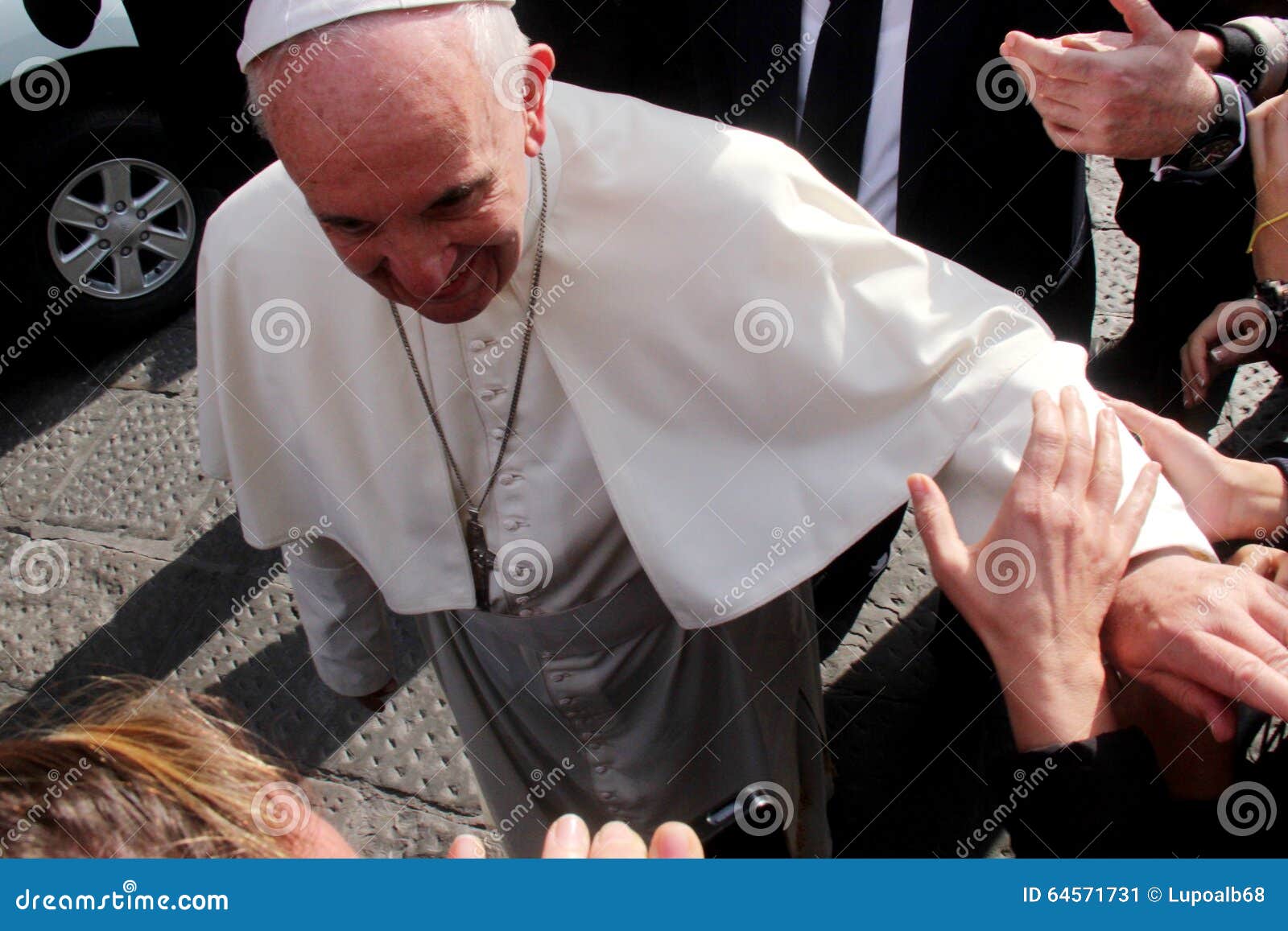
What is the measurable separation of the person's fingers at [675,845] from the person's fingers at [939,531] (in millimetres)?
619

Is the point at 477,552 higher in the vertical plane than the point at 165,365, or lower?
higher

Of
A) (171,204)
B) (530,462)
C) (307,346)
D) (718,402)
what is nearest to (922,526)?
(718,402)

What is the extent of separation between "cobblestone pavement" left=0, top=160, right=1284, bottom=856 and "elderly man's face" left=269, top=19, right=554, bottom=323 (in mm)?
1982

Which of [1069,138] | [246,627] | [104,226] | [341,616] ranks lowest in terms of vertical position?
[246,627]

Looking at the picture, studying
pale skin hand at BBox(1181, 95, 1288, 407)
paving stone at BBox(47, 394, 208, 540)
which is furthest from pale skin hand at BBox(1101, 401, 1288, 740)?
paving stone at BBox(47, 394, 208, 540)

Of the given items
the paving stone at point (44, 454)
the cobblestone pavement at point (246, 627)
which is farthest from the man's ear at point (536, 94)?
the paving stone at point (44, 454)

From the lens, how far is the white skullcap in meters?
1.48

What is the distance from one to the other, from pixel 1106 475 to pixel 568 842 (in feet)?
2.90

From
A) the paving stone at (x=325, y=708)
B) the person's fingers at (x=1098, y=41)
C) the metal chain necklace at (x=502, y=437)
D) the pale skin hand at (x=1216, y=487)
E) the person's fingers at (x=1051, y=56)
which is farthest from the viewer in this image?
the paving stone at (x=325, y=708)

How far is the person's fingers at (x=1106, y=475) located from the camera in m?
1.53

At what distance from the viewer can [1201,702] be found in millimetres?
1467

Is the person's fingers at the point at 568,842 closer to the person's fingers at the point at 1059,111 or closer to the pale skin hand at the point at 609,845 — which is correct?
the pale skin hand at the point at 609,845

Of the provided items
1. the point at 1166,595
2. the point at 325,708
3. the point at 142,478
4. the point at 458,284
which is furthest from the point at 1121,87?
the point at 142,478

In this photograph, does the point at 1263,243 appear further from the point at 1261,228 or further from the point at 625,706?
the point at 625,706
